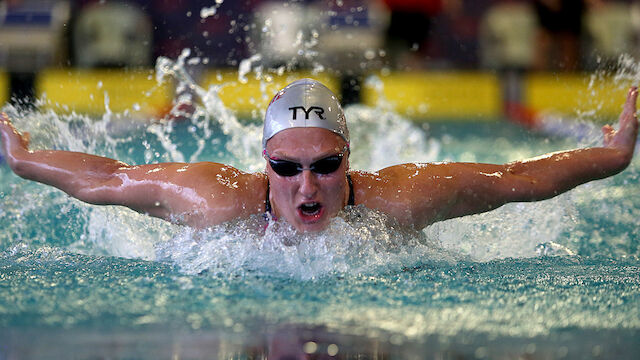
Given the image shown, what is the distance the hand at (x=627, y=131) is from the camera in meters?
2.71

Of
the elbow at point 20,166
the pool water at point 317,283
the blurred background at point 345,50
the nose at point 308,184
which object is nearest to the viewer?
the pool water at point 317,283

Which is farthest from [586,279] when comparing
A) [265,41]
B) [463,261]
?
[265,41]

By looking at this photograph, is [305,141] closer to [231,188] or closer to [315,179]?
[315,179]

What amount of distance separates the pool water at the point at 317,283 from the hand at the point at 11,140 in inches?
15.0

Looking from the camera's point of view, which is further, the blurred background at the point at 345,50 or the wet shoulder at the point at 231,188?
the blurred background at the point at 345,50

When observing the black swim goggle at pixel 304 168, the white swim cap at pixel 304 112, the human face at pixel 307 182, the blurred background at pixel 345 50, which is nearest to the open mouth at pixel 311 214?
the human face at pixel 307 182

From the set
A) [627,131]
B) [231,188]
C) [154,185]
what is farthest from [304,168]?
[627,131]

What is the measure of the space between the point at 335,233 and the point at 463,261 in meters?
0.52

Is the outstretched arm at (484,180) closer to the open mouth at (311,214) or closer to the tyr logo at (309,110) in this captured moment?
the open mouth at (311,214)

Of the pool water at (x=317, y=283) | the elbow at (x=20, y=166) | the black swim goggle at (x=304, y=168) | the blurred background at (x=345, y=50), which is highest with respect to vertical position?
the blurred background at (x=345, y=50)

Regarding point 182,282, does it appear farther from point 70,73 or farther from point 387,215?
point 70,73

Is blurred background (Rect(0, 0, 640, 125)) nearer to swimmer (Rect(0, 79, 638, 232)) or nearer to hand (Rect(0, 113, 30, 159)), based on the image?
hand (Rect(0, 113, 30, 159))

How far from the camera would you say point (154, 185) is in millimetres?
2598

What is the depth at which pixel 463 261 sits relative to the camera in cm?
264
